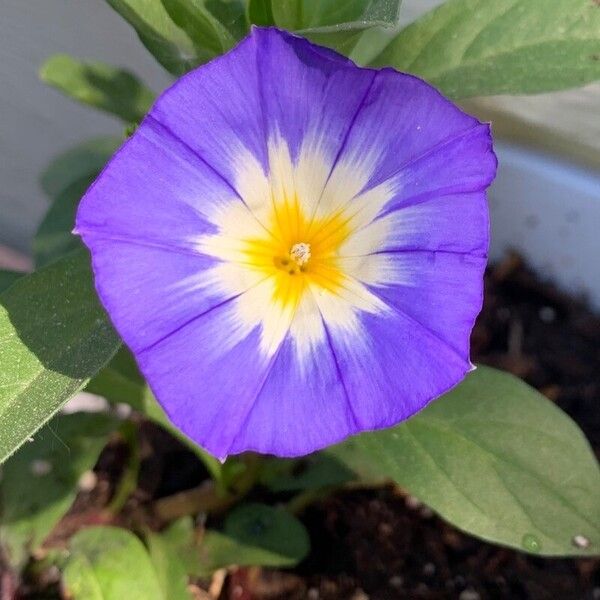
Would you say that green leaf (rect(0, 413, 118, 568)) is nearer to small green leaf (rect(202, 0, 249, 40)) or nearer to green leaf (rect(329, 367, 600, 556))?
green leaf (rect(329, 367, 600, 556))

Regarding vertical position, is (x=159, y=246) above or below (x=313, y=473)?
above

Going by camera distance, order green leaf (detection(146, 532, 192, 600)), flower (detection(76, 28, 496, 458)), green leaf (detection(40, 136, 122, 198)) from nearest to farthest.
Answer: flower (detection(76, 28, 496, 458))
green leaf (detection(146, 532, 192, 600))
green leaf (detection(40, 136, 122, 198))

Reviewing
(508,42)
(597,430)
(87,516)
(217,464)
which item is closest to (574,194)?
(597,430)

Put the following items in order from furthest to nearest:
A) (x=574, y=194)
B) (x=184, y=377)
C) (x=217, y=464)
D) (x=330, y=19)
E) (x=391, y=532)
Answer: (x=574, y=194)
(x=391, y=532)
(x=217, y=464)
(x=330, y=19)
(x=184, y=377)

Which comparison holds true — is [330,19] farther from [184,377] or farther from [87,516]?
[87,516]

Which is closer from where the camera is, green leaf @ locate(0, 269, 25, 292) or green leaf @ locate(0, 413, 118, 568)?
green leaf @ locate(0, 269, 25, 292)

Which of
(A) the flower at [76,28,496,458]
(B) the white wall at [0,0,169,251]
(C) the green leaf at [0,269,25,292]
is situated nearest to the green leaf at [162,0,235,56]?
(A) the flower at [76,28,496,458]


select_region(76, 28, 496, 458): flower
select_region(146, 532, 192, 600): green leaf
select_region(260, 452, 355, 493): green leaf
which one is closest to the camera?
select_region(76, 28, 496, 458): flower

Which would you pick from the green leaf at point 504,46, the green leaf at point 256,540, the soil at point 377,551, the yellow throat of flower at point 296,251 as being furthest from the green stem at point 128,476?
the green leaf at point 504,46
